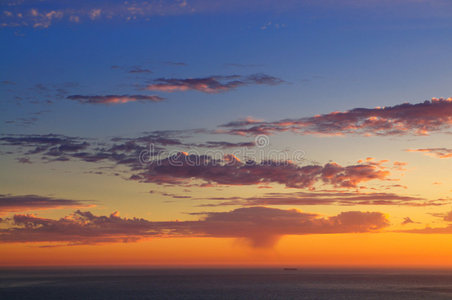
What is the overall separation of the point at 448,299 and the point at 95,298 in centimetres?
9991

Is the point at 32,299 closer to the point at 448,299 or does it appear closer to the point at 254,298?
the point at 254,298

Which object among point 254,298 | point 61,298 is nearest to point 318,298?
point 254,298

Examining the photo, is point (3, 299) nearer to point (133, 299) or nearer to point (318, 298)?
point (133, 299)

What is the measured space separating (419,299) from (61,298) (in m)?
103

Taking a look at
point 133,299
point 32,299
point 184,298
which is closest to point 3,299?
point 32,299

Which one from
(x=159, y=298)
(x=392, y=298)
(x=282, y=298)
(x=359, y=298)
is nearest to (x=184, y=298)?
(x=159, y=298)

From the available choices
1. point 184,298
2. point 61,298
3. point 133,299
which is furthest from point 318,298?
point 61,298

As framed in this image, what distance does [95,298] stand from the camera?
129875 mm

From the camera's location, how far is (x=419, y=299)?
129 m

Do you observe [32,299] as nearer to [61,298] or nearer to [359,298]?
[61,298]

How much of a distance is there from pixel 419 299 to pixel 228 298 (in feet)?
179

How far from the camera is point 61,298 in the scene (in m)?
131

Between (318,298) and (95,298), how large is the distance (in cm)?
6447

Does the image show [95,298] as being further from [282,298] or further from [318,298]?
[318,298]
